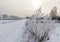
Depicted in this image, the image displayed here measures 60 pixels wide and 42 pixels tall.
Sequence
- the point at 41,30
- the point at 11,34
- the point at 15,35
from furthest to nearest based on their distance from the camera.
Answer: the point at 11,34, the point at 15,35, the point at 41,30

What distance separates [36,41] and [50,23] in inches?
53.8

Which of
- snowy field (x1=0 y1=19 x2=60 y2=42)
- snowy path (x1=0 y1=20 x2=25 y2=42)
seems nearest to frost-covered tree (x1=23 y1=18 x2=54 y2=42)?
snowy field (x1=0 y1=19 x2=60 y2=42)

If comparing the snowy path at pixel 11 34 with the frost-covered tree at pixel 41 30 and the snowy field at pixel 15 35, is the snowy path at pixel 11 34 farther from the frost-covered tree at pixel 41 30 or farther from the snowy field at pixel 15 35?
the frost-covered tree at pixel 41 30

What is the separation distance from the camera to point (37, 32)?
9898 millimetres

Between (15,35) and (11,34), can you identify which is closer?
(15,35)

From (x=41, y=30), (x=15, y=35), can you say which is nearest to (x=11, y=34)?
(x=15, y=35)

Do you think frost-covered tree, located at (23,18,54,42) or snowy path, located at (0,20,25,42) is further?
snowy path, located at (0,20,25,42)

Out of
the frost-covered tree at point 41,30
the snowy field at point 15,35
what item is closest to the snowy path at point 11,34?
the snowy field at point 15,35

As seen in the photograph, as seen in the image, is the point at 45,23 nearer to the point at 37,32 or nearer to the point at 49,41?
the point at 37,32

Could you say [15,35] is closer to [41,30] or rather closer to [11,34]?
[11,34]

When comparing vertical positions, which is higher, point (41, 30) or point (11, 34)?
point (41, 30)

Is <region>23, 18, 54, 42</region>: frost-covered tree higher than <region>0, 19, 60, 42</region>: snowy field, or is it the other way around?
<region>23, 18, 54, 42</region>: frost-covered tree

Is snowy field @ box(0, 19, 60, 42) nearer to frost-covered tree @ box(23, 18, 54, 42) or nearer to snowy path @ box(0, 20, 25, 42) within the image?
snowy path @ box(0, 20, 25, 42)

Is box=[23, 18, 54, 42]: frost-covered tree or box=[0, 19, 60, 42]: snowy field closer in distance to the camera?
box=[23, 18, 54, 42]: frost-covered tree
